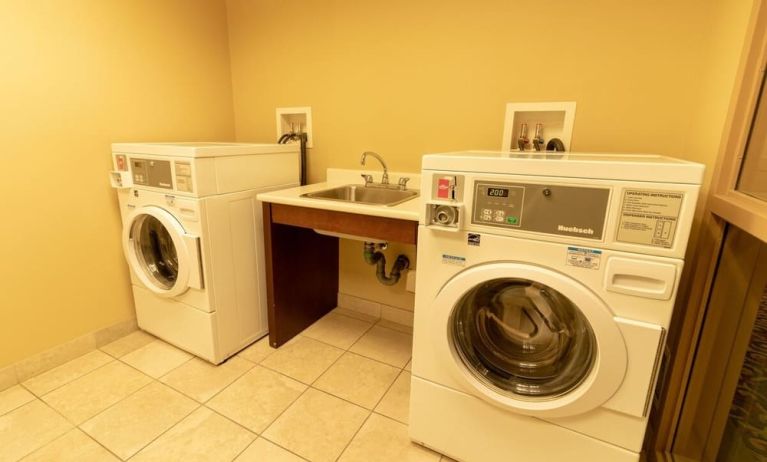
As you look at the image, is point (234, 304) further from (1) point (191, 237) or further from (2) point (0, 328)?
(2) point (0, 328)

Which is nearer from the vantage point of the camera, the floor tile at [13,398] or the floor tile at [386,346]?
the floor tile at [13,398]

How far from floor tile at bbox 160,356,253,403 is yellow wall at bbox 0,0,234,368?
1.85 feet

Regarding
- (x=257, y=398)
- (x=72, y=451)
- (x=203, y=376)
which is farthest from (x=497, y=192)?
(x=72, y=451)

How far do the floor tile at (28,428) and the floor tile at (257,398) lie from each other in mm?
528

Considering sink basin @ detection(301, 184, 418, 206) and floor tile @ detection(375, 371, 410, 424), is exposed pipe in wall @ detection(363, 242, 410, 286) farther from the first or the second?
floor tile @ detection(375, 371, 410, 424)

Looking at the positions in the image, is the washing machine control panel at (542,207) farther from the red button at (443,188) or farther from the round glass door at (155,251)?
the round glass door at (155,251)

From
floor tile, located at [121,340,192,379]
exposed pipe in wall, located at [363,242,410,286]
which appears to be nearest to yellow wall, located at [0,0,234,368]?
floor tile, located at [121,340,192,379]

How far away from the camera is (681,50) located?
130 cm

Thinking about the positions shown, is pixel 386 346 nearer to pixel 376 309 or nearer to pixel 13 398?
pixel 376 309

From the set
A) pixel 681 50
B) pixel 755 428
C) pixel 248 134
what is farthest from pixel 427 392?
pixel 248 134

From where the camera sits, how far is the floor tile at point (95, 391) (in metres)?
1.44

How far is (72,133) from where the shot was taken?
64.0 inches

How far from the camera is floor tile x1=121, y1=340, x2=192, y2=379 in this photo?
169 centimetres

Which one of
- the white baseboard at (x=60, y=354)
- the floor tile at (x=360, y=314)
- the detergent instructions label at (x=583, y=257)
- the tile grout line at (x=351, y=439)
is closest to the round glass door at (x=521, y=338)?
the detergent instructions label at (x=583, y=257)
